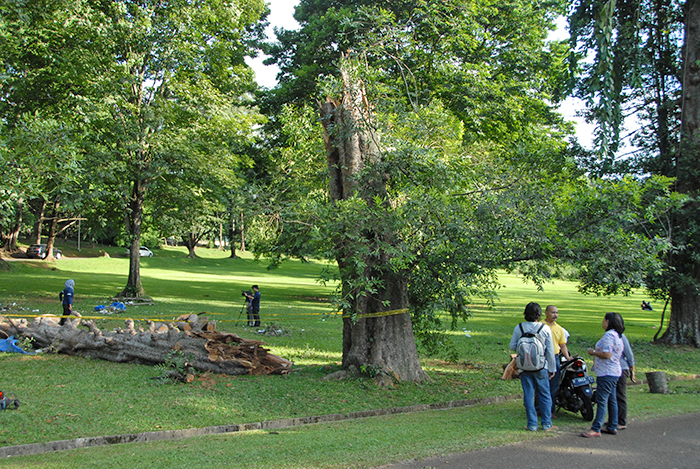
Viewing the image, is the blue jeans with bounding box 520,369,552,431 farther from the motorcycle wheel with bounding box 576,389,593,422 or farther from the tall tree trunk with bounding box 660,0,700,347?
the tall tree trunk with bounding box 660,0,700,347

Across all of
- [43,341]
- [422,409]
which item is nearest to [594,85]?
[422,409]

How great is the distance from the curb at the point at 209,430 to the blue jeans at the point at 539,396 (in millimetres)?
2210

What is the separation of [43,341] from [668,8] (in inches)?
831

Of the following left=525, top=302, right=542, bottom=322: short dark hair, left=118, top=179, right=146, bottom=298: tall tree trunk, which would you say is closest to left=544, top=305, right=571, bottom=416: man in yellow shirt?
left=525, top=302, right=542, bottom=322: short dark hair

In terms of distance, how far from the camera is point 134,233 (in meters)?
24.0

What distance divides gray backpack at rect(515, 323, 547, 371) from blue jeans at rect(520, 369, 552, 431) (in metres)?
0.18

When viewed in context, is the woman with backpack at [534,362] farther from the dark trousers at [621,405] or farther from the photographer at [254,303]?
the photographer at [254,303]

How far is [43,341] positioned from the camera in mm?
12008

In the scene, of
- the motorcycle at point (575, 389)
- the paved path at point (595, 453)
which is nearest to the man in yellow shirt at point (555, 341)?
the motorcycle at point (575, 389)

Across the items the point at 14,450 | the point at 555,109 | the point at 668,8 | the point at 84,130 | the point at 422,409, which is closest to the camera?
the point at 14,450

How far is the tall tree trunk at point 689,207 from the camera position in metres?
15.3

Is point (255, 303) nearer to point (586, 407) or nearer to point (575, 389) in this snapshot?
point (575, 389)

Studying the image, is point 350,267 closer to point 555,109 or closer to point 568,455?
point 568,455

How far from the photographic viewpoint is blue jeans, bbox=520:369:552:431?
277 inches
